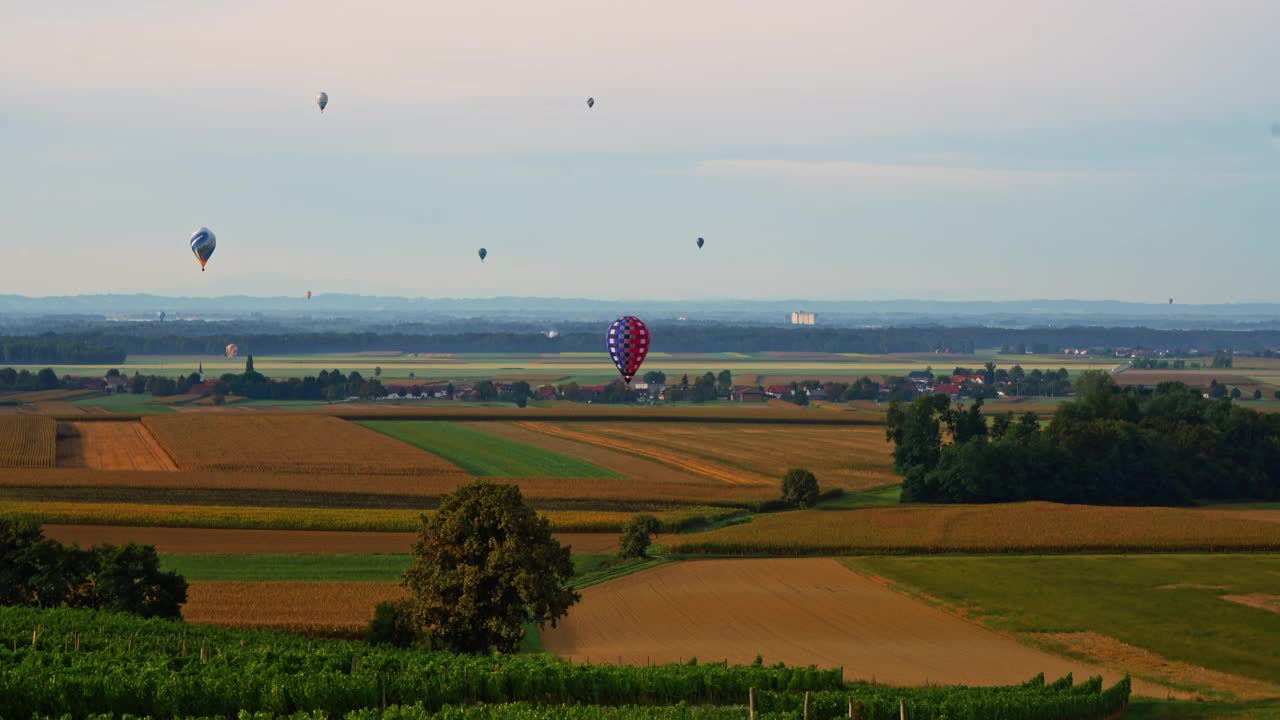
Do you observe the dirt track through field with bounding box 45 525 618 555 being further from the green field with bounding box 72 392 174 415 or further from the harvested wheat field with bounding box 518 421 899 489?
the green field with bounding box 72 392 174 415

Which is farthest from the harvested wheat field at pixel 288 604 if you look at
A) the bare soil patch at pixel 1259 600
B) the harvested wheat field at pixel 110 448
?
the harvested wheat field at pixel 110 448

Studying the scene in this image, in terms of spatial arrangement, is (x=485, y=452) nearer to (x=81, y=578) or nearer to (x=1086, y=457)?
A: (x=1086, y=457)

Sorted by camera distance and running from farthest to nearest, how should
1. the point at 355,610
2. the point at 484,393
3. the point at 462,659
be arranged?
1. the point at 484,393
2. the point at 355,610
3. the point at 462,659

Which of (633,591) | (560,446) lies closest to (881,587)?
(633,591)

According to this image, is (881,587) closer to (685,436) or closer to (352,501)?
(352,501)

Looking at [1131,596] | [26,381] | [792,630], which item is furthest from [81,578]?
[26,381]

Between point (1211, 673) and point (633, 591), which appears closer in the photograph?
point (1211, 673)
